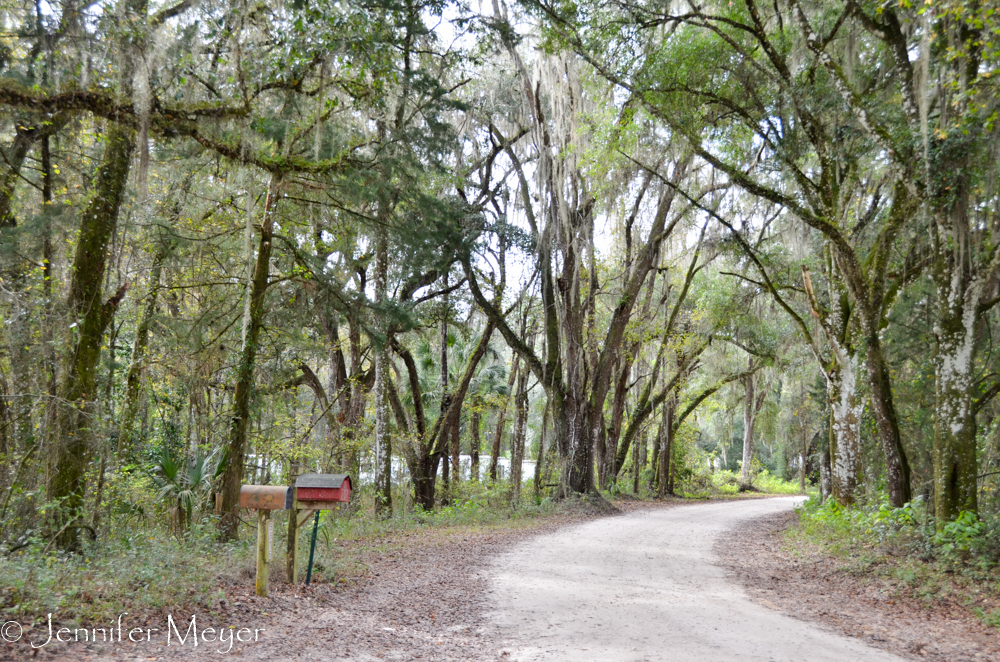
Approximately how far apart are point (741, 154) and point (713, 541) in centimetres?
712

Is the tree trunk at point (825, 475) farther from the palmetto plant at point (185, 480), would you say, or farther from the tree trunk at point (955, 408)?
the palmetto plant at point (185, 480)

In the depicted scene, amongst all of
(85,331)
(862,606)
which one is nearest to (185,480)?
(85,331)

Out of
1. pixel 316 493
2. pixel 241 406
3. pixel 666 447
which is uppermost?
pixel 241 406

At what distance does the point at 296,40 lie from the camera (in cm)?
726

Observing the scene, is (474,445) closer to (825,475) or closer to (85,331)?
(825,475)

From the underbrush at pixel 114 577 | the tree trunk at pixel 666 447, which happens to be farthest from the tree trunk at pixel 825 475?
the underbrush at pixel 114 577

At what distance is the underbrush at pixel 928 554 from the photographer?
20.8 ft

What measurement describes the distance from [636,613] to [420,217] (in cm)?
745

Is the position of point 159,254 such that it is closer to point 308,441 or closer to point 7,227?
point 7,227

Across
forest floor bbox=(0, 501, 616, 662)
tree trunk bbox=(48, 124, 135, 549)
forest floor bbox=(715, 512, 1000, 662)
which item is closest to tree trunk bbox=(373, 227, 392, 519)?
forest floor bbox=(0, 501, 616, 662)

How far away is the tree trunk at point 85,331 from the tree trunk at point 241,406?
5.08ft

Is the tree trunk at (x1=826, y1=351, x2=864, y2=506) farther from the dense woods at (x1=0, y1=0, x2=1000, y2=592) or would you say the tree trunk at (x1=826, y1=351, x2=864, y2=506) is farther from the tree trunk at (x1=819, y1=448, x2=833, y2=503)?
the tree trunk at (x1=819, y1=448, x2=833, y2=503)

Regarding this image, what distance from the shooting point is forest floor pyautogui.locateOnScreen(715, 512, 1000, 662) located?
198 inches

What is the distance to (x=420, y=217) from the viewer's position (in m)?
10.8
